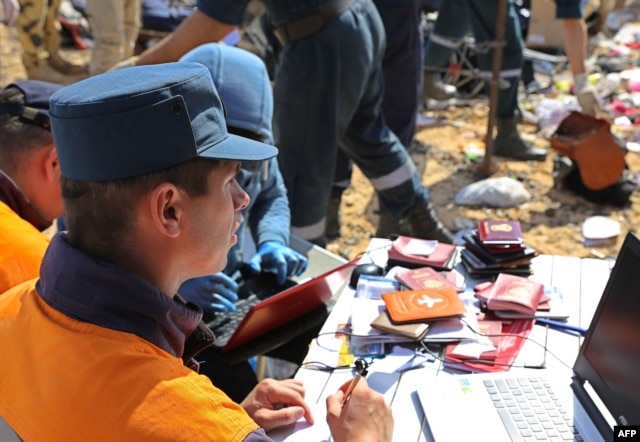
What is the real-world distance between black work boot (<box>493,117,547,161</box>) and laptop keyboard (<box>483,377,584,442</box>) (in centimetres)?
367

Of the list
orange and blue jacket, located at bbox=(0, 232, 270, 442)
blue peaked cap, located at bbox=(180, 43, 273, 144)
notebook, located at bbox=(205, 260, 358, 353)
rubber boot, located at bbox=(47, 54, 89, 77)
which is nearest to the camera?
orange and blue jacket, located at bbox=(0, 232, 270, 442)

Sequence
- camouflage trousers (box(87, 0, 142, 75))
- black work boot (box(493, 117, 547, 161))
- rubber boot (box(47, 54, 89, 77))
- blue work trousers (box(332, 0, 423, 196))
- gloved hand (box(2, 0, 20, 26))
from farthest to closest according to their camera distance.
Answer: rubber boot (box(47, 54, 89, 77)) → gloved hand (box(2, 0, 20, 26)) → camouflage trousers (box(87, 0, 142, 75)) → black work boot (box(493, 117, 547, 161)) → blue work trousers (box(332, 0, 423, 196))

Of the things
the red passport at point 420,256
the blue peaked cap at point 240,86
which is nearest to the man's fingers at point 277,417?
the red passport at point 420,256

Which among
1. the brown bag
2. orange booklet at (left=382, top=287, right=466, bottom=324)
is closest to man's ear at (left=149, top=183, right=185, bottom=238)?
orange booklet at (left=382, top=287, right=466, bottom=324)

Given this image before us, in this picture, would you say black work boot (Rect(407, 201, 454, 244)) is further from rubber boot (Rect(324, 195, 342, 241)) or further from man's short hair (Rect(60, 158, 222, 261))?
man's short hair (Rect(60, 158, 222, 261))

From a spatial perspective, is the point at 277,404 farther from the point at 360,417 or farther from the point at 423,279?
the point at 423,279

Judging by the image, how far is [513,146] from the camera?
5.18m

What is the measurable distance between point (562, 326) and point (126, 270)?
3.95 feet

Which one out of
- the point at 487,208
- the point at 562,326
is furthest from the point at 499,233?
the point at 487,208

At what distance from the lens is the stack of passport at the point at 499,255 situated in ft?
7.14

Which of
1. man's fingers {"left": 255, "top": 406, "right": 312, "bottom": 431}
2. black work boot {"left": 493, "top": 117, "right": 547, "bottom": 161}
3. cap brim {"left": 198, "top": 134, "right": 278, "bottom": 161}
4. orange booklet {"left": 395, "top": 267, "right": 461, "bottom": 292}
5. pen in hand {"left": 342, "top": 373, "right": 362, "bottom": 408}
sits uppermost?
cap brim {"left": 198, "top": 134, "right": 278, "bottom": 161}

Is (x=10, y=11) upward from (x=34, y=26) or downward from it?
upward

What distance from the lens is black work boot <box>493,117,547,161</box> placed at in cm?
514

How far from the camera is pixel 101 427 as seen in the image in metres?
1.12
